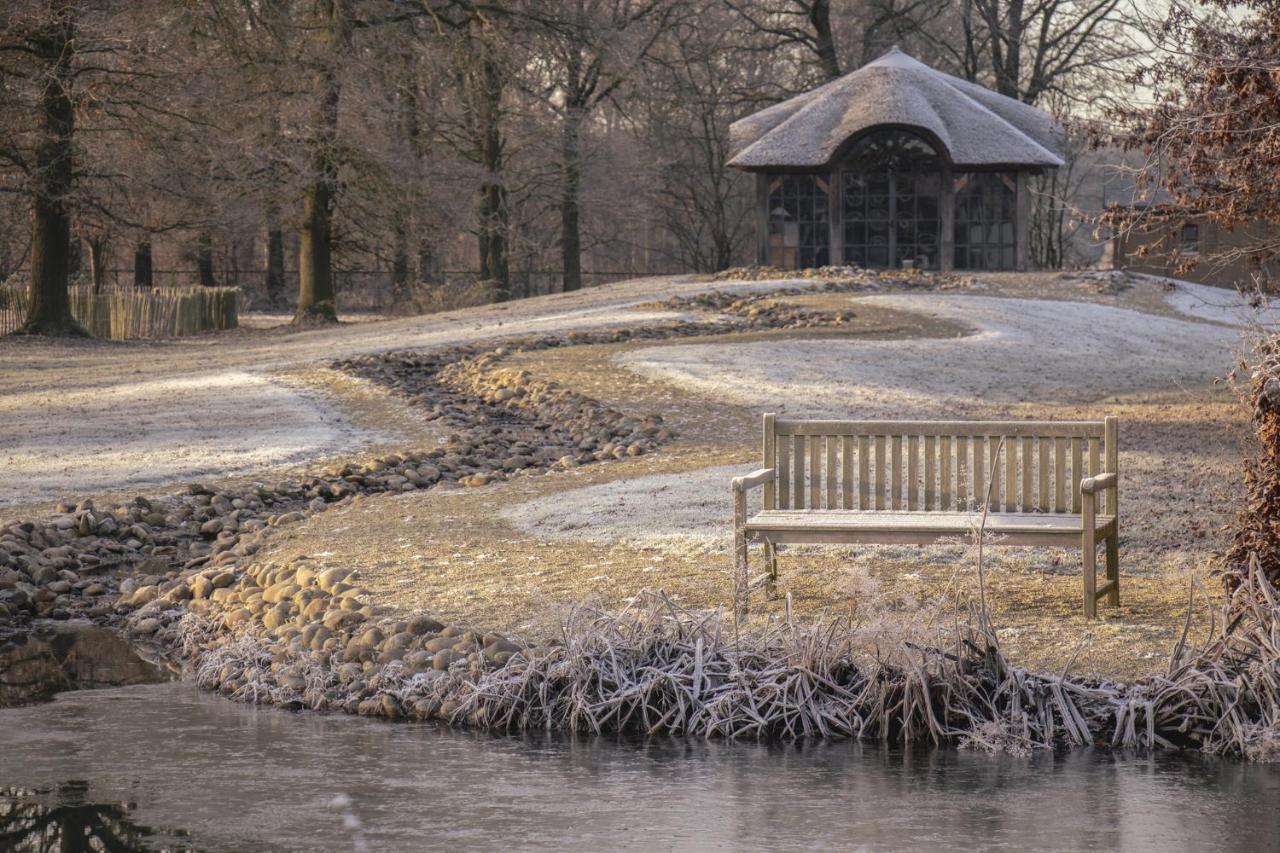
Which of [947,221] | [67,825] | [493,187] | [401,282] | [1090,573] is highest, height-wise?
[493,187]

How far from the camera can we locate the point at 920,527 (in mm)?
8352

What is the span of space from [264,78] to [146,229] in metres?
4.21

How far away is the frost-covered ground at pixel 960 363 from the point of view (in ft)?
60.1

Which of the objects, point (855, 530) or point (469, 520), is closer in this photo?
point (855, 530)

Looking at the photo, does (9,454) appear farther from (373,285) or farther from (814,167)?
(373,285)

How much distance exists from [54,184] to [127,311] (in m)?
4.37

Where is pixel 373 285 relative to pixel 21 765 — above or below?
above

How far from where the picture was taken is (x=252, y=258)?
53.2 m

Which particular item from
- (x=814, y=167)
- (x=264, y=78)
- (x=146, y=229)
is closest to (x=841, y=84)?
(x=814, y=167)

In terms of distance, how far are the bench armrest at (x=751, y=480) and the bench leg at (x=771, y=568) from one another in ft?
1.32

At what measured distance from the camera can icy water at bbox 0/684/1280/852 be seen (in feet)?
19.1

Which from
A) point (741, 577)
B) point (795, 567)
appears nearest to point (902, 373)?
point (795, 567)

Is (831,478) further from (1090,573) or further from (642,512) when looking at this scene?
(642,512)

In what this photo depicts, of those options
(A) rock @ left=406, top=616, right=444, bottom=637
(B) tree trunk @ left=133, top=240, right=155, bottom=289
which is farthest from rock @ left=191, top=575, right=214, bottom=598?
(B) tree trunk @ left=133, top=240, right=155, bottom=289
